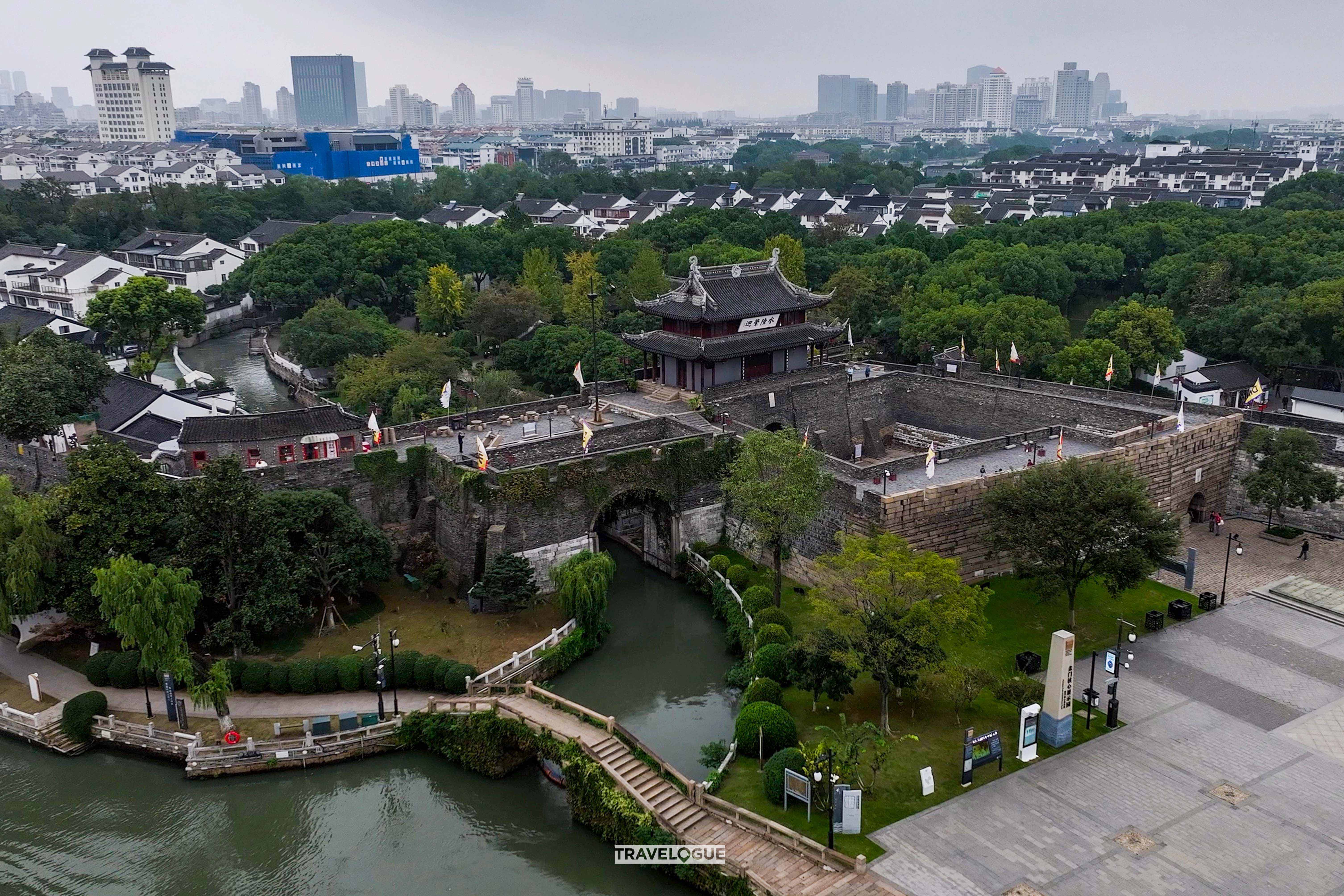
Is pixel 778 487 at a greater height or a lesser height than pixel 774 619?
greater

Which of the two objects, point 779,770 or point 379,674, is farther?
point 379,674

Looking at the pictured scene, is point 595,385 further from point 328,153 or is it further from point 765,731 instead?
point 328,153

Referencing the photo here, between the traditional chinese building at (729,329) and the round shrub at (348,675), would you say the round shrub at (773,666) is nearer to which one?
the round shrub at (348,675)

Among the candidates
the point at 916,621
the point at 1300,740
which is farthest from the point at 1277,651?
the point at 916,621

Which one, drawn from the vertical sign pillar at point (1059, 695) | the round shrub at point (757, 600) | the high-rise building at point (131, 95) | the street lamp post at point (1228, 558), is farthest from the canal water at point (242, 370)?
the high-rise building at point (131, 95)

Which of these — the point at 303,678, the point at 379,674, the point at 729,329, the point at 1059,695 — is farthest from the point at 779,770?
the point at 729,329

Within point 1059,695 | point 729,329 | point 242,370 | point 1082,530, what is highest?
point 729,329

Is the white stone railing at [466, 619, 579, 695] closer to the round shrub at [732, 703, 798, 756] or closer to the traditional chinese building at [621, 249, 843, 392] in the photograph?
the round shrub at [732, 703, 798, 756]
